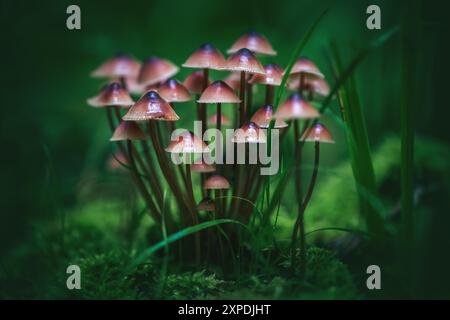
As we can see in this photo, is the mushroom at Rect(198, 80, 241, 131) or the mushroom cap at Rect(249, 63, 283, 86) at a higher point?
the mushroom cap at Rect(249, 63, 283, 86)

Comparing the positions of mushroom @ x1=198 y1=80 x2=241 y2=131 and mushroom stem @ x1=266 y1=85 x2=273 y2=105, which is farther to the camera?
mushroom stem @ x1=266 y1=85 x2=273 y2=105

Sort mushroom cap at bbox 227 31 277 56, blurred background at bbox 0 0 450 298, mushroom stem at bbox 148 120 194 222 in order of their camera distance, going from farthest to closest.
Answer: blurred background at bbox 0 0 450 298
mushroom cap at bbox 227 31 277 56
mushroom stem at bbox 148 120 194 222

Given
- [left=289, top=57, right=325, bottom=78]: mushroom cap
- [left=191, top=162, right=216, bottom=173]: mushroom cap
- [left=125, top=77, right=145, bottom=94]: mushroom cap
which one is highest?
[left=125, top=77, right=145, bottom=94]: mushroom cap

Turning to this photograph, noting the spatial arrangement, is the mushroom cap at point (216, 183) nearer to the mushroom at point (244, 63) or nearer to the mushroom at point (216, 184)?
the mushroom at point (216, 184)

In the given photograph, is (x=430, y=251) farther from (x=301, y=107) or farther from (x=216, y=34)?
(x=216, y=34)

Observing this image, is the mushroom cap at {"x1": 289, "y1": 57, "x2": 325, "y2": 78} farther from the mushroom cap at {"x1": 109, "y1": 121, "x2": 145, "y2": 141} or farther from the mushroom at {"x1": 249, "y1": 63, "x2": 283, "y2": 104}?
the mushroom cap at {"x1": 109, "y1": 121, "x2": 145, "y2": 141}

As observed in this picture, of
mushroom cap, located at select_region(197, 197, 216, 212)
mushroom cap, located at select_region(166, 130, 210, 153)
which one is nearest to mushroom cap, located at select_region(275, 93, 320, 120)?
mushroom cap, located at select_region(166, 130, 210, 153)

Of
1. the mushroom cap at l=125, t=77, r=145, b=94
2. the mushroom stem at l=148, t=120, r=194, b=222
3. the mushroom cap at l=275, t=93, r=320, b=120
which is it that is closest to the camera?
the mushroom cap at l=275, t=93, r=320, b=120
